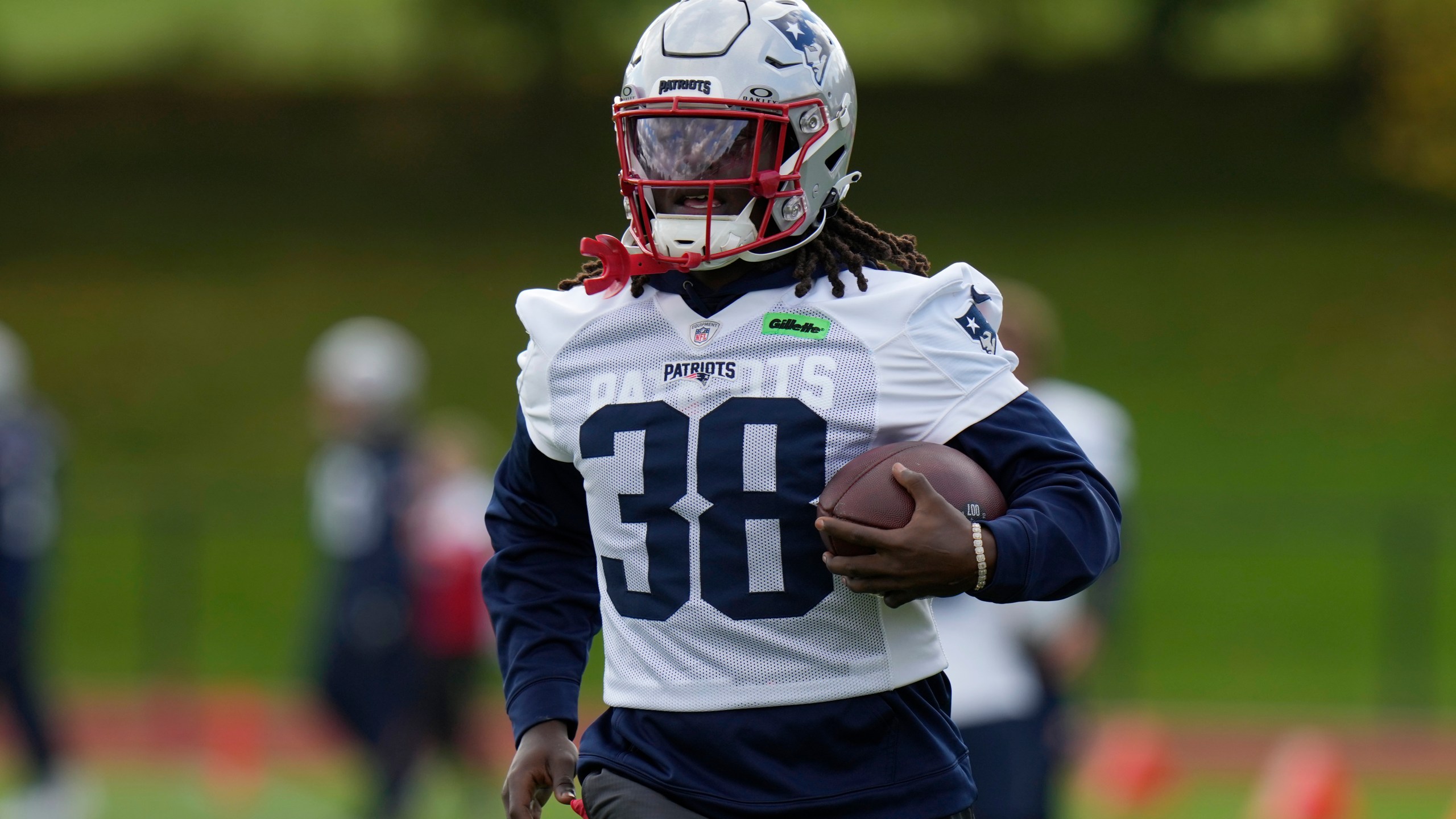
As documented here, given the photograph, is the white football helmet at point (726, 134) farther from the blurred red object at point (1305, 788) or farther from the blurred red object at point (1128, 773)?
the blurred red object at point (1128, 773)

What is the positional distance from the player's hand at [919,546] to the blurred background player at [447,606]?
19.3 ft

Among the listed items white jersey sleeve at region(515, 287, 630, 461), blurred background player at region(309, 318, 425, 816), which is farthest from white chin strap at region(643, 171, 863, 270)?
blurred background player at region(309, 318, 425, 816)

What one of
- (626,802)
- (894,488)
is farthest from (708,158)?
(626,802)

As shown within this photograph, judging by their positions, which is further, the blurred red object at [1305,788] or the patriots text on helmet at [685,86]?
the blurred red object at [1305,788]

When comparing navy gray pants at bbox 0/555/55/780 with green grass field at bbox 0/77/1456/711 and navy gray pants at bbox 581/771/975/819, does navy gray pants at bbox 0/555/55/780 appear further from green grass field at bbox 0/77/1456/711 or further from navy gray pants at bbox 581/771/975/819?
navy gray pants at bbox 581/771/975/819

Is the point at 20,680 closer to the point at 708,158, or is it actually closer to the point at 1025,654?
the point at 1025,654

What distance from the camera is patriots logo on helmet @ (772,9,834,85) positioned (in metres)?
2.94

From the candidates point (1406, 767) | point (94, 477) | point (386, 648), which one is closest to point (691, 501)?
point (386, 648)

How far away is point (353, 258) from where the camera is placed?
2472 centimetres

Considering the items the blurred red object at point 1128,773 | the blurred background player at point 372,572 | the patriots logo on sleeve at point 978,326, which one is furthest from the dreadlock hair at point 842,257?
the blurred red object at point 1128,773

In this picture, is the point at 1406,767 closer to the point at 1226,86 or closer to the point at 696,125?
the point at 696,125

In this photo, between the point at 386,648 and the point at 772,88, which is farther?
the point at 386,648

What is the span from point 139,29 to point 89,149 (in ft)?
11.5

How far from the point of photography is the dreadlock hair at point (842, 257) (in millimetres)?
2895
